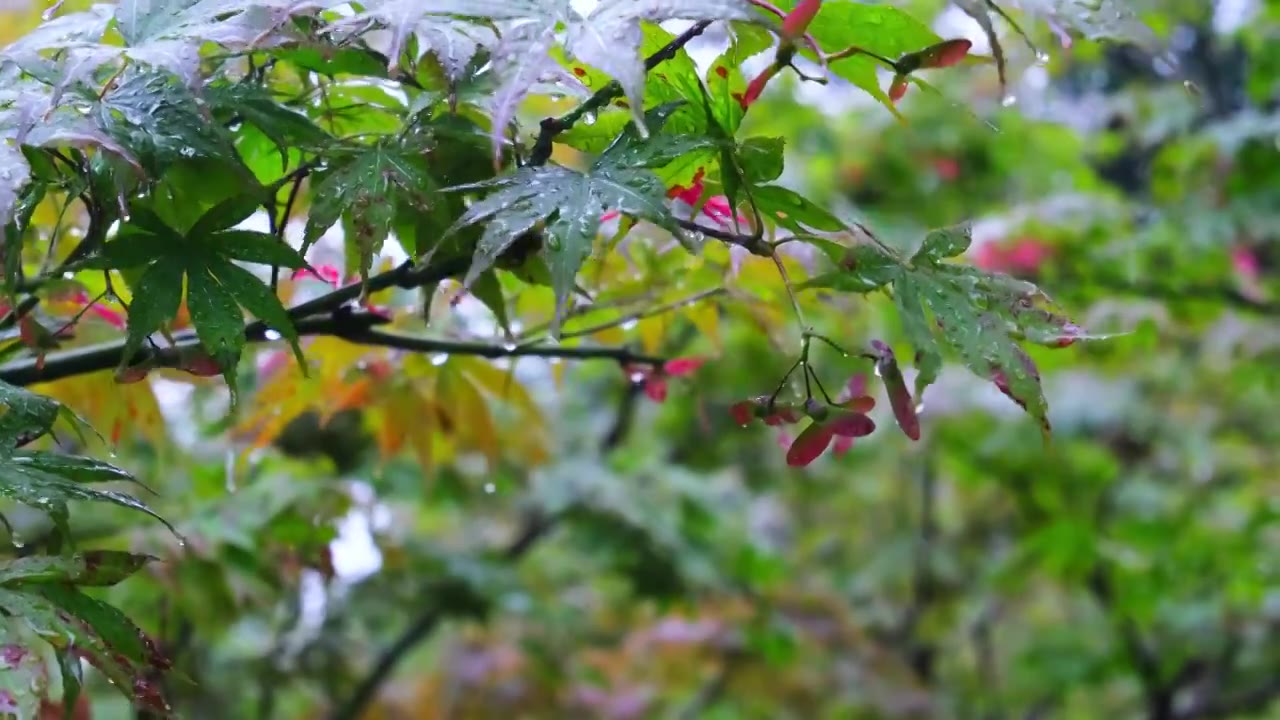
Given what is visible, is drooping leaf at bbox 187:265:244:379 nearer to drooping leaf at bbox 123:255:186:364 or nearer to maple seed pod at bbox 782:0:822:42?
drooping leaf at bbox 123:255:186:364

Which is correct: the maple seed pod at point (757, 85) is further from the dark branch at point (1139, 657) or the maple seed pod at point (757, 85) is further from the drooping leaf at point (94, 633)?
the dark branch at point (1139, 657)

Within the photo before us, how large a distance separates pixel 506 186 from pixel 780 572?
166 centimetres

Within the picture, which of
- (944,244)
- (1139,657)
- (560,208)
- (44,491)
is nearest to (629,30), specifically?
(560,208)

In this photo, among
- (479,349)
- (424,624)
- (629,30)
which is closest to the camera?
(629,30)

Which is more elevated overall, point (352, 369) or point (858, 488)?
point (352, 369)

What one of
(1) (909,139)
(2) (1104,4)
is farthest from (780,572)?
(2) (1104,4)

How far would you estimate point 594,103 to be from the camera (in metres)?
0.50

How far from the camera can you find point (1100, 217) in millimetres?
1856

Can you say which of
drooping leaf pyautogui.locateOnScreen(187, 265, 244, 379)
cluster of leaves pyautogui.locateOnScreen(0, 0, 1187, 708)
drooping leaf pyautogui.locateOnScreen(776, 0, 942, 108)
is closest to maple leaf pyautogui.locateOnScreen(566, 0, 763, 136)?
cluster of leaves pyautogui.locateOnScreen(0, 0, 1187, 708)

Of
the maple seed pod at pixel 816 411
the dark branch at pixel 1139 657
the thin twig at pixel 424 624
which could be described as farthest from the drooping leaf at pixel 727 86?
the dark branch at pixel 1139 657

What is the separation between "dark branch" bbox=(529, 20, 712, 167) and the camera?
50 cm

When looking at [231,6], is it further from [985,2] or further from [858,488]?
[858,488]

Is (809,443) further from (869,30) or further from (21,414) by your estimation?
(21,414)

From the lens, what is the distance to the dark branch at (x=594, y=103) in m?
0.50
